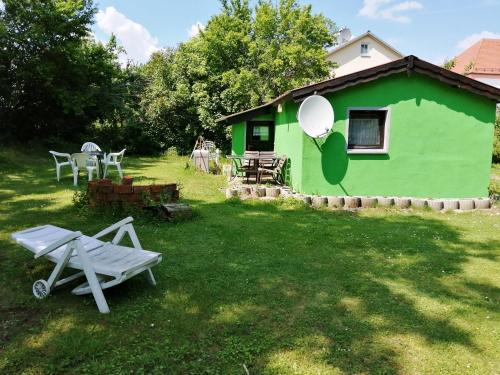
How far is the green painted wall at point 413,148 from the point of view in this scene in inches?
385

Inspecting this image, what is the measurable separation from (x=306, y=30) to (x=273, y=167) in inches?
749

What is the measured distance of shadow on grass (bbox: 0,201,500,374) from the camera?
313 centimetres

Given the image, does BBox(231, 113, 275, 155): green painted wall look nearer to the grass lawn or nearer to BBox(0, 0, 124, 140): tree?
BBox(0, 0, 124, 140): tree

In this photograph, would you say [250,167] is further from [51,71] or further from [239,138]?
[51,71]

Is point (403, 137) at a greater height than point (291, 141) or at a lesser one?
greater

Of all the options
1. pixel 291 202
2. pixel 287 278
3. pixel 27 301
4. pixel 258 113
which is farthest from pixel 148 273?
pixel 258 113

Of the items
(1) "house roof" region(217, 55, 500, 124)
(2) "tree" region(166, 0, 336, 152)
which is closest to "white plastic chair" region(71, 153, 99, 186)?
(1) "house roof" region(217, 55, 500, 124)

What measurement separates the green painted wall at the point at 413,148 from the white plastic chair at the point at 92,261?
619 cm

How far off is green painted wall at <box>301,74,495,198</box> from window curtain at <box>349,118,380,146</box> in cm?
35

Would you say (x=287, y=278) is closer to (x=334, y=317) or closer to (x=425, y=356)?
(x=334, y=317)

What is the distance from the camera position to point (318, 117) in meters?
9.30

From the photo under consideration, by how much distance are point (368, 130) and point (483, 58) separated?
135 feet

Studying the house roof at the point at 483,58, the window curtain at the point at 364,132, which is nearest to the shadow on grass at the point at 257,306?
the window curtain at the point at 364,132

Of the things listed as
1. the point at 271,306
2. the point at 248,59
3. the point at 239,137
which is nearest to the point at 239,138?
the point at 239,137
